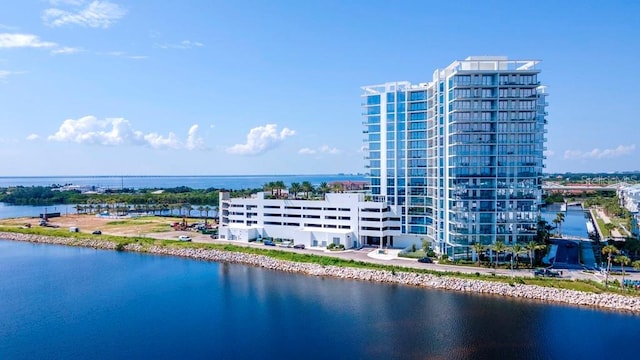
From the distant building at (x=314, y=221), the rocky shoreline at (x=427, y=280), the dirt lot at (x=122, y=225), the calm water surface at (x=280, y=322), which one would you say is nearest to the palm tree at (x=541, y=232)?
the rocky shoreline at (x=427, y=280)

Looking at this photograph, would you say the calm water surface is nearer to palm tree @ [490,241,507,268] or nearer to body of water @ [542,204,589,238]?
palm tree @ [490,241,507,268]

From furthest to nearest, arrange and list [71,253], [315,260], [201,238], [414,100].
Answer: [201,238] → [71,253] → [414,100] → [315,260]

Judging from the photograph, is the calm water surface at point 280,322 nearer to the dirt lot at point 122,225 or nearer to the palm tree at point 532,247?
the palm tree at point 532,247

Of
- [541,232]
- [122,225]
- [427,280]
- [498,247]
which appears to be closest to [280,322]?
[427,280]

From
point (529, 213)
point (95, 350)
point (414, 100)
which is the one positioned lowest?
point (95, 350)

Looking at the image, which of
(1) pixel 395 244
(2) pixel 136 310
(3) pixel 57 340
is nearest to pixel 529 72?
(1) pixel 395 244

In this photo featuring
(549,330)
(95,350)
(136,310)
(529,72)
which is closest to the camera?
(95,350)

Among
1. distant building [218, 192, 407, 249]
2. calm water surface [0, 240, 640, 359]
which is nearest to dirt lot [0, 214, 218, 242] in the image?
distant building [218, 192, 407, 249]

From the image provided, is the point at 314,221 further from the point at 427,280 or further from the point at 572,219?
the point at 572,219

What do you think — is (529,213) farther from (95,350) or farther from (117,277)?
(117,277)
